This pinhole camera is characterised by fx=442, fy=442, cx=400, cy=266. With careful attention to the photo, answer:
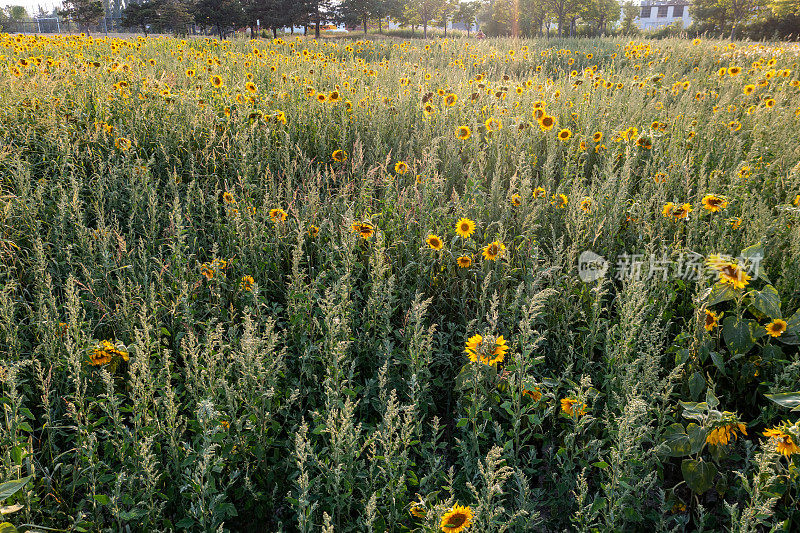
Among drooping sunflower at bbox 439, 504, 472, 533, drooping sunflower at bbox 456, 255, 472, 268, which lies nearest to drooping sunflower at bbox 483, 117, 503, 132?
drooping sunflower at bbox 456, 255, 472, 268

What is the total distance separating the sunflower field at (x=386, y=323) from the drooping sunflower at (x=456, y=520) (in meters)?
0.01

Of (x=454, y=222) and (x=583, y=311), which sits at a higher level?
(x=454, y=222)

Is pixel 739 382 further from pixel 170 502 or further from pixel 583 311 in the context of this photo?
pixel 170 502

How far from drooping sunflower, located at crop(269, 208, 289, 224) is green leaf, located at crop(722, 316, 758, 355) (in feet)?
7.75

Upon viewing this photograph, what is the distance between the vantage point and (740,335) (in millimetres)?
1968

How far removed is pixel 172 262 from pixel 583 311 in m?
2.25

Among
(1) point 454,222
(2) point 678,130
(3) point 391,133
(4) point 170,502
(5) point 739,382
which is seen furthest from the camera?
(3) point 391,133

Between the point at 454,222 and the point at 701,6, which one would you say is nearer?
the point at 454,222

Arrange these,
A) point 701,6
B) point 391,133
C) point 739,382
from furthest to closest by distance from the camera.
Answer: point 701,6
point 391,133
point 739,382

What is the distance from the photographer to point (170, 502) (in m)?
1.55

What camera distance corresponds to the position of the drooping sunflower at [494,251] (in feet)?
7.74

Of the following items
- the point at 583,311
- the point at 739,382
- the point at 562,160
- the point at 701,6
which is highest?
the point at 701,6

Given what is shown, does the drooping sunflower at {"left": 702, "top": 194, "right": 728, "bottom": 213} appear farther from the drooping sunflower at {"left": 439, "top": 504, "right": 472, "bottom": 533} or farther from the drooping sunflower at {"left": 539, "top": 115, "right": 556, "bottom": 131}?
the drooping sunflower at {"left": 439, "top": 504, "right": 472, "bottom": 533}

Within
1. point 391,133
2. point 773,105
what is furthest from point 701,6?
point 391,133
